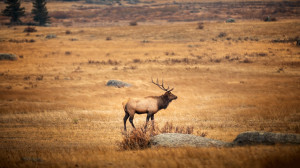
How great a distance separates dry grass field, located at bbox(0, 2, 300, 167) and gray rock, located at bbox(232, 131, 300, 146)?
2.07ft

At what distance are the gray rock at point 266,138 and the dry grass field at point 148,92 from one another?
631 mm

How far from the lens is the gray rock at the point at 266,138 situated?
8656 mm

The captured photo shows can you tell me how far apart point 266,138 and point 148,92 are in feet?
51.9

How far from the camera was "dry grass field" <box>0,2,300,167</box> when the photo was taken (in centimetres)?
825

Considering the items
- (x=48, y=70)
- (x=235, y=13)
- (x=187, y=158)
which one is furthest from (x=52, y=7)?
(x=187, y=158)

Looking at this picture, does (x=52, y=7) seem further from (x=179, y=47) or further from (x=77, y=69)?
(x=77, y=69)

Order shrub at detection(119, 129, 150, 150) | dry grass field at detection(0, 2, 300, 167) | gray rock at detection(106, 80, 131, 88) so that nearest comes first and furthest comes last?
1. dry grass field at detection(0, 2, 300, 167)
2. shrub at detection(119, 129, 150, 150)
3. gray rock at detection(106, 80, 131, 88)

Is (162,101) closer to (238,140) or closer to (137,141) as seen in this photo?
(137,141)

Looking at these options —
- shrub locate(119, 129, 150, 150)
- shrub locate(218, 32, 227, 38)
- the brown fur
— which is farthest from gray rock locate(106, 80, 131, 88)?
shrub locate(218, 32, 227, 38)

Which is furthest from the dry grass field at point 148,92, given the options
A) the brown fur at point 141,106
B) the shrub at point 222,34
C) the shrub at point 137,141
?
the brown fur at point 141,106

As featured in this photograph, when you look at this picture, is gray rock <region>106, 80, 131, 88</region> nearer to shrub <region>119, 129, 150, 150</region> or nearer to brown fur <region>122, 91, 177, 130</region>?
brown fur <region>122, 91, 177, 130</region>

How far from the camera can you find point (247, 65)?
33750 mm

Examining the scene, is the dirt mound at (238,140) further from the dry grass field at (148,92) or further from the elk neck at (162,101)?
the elk neck at (162,101)

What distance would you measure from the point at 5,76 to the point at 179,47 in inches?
923
